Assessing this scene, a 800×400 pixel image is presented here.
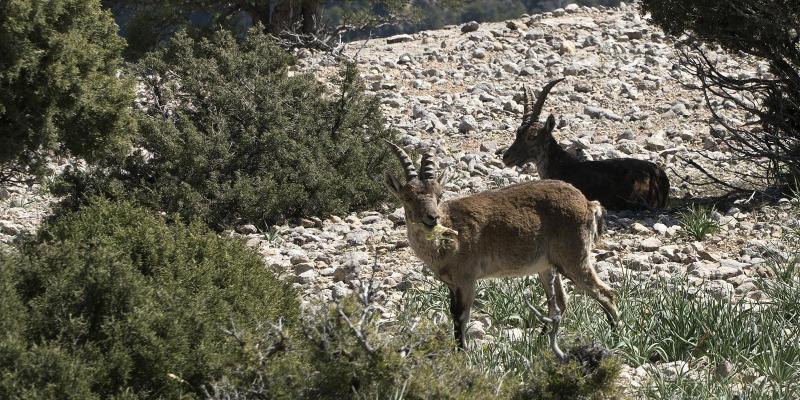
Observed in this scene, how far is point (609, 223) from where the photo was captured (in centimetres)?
1100

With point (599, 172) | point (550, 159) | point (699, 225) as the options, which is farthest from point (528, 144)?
point (699, 225)

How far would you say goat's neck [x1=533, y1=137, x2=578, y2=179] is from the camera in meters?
12.2

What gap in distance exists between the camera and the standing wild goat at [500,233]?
755 centimetres

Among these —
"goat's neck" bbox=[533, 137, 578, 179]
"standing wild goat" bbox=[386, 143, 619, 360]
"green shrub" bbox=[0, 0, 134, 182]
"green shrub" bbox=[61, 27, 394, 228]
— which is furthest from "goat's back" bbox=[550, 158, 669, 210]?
"green shrub" bbox=[0, 0, 134, 182]

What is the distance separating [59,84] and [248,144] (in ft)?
9.28

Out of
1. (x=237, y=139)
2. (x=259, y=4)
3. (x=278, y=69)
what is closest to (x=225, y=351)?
(x=237, y=139)

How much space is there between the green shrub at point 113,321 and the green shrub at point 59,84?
245 centimetres

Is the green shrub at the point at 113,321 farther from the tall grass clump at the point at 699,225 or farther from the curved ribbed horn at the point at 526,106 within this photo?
the curved ribbed horn at the point at 526,106

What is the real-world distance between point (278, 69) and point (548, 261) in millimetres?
5803

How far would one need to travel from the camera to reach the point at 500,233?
7.73 meters

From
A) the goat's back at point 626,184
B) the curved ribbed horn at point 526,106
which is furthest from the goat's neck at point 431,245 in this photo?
the curved ribbed horn at point 526,106

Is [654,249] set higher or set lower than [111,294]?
lower

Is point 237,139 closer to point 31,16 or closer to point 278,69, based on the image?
point 278,69

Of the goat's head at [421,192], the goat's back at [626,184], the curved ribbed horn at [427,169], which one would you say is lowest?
the goat's back at [626,184]
